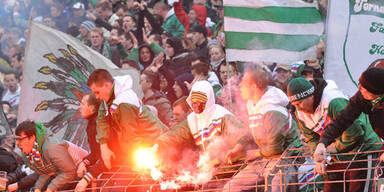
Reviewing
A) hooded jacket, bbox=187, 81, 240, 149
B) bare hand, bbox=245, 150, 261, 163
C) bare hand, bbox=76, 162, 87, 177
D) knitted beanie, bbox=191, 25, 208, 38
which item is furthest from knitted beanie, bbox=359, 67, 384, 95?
knitted beanie, bbox=191, 25, 208, 38

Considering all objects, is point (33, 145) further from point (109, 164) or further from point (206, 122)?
point (206, 122)

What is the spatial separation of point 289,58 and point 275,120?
242cm

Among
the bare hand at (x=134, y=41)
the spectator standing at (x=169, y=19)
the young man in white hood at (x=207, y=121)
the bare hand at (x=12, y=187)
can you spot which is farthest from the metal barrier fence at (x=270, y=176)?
the spectator standing at (x=169, y=19)

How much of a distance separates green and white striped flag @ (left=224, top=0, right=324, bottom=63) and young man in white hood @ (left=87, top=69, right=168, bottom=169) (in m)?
1.60

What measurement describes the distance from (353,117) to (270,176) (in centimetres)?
100

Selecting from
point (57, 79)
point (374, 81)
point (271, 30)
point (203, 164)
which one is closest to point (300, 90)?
point (374, 81)

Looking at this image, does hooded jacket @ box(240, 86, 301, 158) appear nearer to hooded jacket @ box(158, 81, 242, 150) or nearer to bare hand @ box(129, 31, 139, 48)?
hooded jacket @ box(158, 81, 242, 150)

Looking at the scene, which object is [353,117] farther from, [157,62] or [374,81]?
[157,62]

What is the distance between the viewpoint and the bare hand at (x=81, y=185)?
6.90 metres

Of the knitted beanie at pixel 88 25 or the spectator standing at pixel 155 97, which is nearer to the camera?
the spectator standing at pixel 155 97

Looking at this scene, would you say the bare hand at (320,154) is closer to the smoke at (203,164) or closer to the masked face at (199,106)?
the smoke at (203,164)

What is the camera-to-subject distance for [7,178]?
7.89 meters

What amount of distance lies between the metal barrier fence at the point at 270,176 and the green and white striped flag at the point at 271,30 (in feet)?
7.38

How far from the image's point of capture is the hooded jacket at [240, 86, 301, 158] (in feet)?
20.1
